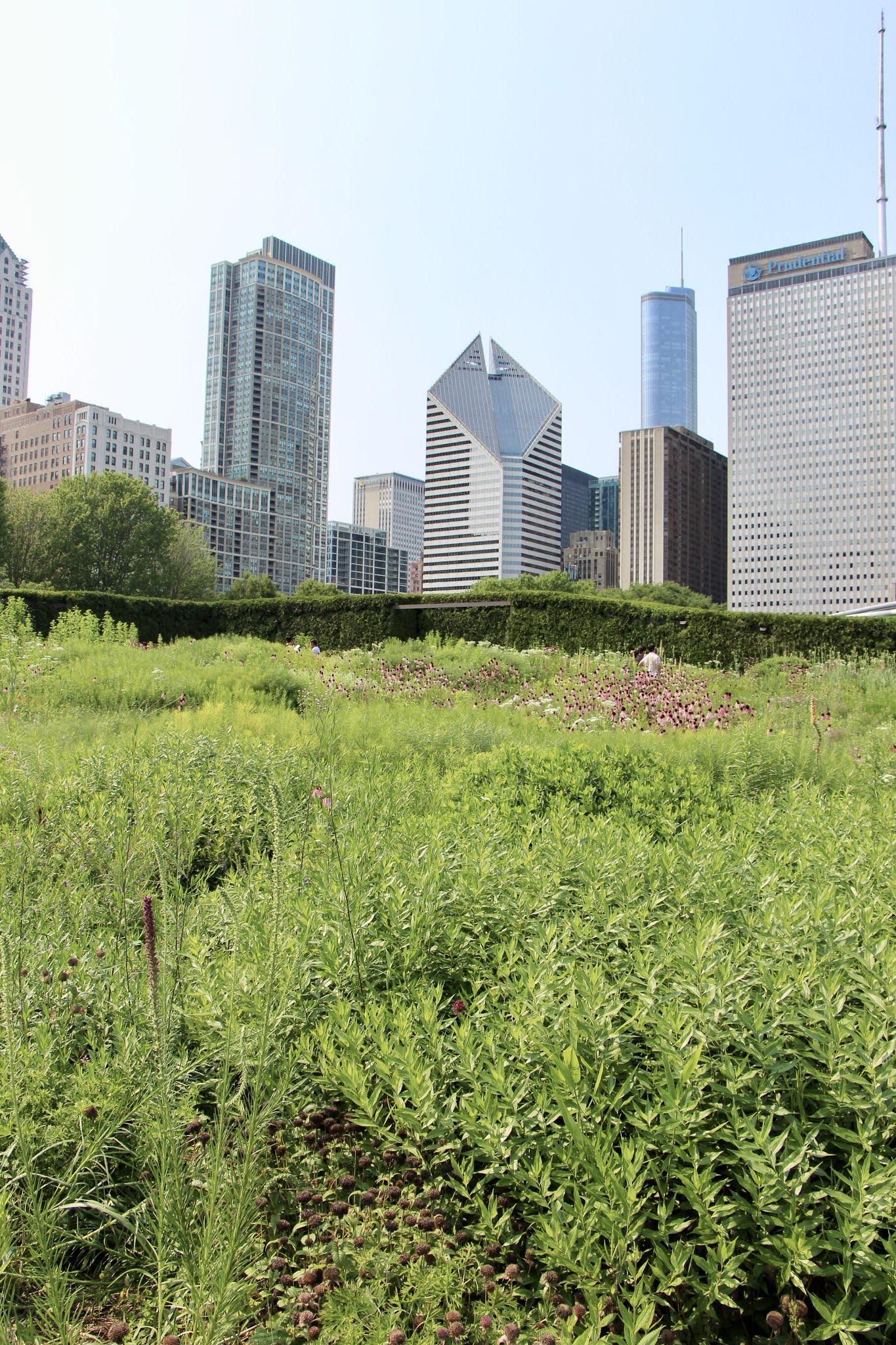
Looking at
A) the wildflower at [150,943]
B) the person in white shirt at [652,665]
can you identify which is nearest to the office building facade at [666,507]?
the person in white shirt at [652,665]

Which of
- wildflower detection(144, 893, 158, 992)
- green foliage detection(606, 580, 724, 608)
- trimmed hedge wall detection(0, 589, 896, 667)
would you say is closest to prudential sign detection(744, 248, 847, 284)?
green foliage detection(606, 580, 724, 608)

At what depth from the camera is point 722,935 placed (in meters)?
2.04

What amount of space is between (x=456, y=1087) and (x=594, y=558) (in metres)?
192

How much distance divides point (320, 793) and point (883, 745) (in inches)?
198

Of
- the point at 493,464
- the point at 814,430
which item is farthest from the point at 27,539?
the point at 814,430

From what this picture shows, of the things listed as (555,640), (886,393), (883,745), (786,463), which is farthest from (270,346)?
(883,745)

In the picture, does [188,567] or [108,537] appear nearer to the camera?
[108,537]

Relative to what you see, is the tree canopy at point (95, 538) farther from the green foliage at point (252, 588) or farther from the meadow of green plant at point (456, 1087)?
the meadow of green plant at point (456, 1087)

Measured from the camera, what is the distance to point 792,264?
438 feet

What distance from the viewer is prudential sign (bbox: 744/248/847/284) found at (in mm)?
129375

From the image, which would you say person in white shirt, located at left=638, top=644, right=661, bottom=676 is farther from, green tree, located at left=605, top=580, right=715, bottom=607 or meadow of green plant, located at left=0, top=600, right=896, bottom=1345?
green tree, located at left=605, top=580, right=715, bottom=607

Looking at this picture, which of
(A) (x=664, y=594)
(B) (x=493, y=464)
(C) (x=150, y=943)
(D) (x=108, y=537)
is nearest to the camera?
(C) (x=150, y=943)

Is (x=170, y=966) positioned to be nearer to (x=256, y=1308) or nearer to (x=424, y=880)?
(x=256, y=1308)

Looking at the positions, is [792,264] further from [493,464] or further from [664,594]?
[664,594]
